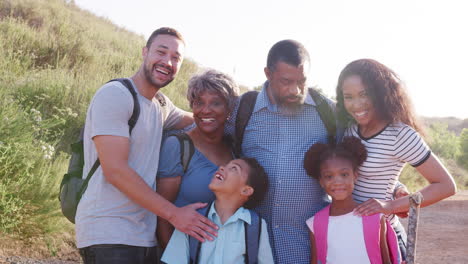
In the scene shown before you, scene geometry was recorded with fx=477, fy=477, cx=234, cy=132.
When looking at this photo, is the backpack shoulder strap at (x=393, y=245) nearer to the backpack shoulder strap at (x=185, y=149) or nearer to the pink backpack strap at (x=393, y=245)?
the pink backpack strap at (x=393, y=245)

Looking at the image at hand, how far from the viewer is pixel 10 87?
24.5 ft

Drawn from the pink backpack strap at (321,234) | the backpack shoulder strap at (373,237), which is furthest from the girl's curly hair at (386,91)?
the pink backpack strap at (321,234)

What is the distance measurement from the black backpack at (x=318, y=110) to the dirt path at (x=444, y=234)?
18.5ft

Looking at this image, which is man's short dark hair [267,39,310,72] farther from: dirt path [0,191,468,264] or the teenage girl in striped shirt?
dirt path [0,191,468,264]

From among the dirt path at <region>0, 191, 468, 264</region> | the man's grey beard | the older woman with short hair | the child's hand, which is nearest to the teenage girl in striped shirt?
the child's hand

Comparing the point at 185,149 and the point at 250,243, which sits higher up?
the point at 185,149

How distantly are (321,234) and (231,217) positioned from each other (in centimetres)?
60

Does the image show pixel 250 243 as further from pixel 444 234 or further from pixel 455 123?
pixel 455 123

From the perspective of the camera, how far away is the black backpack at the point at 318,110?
3545 mm

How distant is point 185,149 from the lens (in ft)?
11.1

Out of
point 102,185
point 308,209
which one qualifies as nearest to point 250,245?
point 308,209

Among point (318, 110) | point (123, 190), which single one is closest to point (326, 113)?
point (318, 110)

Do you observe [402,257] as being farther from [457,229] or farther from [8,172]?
[457,229]

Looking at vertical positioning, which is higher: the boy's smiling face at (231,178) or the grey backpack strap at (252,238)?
the boy's smiling face at (231,178)
